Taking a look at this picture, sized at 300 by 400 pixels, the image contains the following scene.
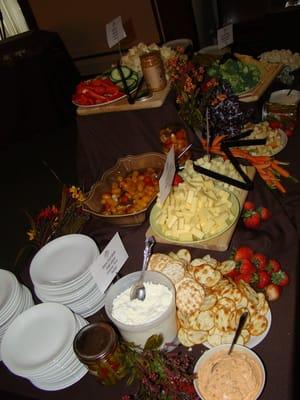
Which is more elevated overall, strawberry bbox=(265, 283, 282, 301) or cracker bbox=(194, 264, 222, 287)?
cracker bbox=(194, 264, 222, 287)

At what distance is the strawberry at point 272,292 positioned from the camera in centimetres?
98

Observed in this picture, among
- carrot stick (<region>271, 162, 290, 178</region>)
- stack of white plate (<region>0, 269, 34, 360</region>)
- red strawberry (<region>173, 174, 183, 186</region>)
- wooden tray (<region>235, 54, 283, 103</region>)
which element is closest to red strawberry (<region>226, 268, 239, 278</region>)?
red strawberry (<region>173, 174, 183, 186</region>)

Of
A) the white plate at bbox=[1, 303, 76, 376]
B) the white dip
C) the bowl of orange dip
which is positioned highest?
the white dip

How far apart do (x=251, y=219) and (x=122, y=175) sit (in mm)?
575

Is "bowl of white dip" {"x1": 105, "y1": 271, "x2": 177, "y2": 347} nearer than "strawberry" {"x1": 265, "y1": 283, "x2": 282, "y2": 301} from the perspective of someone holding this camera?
Yes

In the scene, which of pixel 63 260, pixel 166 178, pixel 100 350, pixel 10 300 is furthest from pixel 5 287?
pixel 166 178

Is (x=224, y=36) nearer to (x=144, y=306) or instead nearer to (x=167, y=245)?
(x=167, y=245)

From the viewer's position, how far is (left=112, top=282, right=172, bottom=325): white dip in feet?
2.85

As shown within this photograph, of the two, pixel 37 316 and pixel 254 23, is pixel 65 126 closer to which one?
pixel 254 23

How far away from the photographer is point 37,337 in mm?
948

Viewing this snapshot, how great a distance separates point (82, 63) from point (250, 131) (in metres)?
4.12

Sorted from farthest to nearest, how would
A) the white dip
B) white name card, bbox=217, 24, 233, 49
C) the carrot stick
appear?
white name card, bbox=217, 24, 233, 49 → the carrot stick → the white dip

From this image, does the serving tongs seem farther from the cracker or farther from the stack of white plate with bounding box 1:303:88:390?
the stack of white plate with bounding box 1:303:88:390

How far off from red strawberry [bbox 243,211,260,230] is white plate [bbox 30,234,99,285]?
0.50 meters
